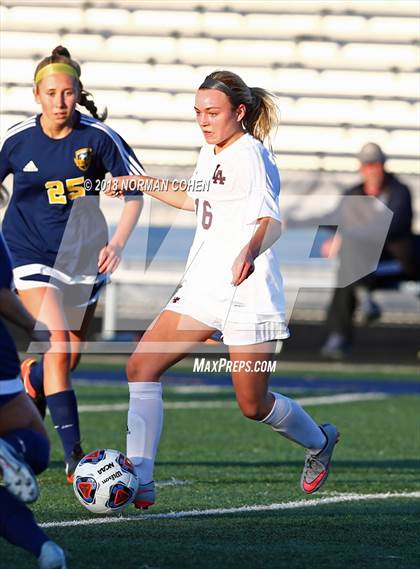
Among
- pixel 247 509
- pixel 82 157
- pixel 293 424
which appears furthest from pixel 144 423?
pixel 82 157

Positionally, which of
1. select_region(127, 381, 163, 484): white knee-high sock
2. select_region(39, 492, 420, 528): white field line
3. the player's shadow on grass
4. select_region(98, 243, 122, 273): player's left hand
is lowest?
the player's shadow on grass

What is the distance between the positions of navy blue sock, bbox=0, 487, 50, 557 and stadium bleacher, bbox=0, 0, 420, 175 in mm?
12951

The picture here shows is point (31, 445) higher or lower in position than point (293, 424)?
higher

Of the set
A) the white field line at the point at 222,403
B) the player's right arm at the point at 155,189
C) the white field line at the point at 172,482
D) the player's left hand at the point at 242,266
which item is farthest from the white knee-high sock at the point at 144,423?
the white field line at the point at 222,403

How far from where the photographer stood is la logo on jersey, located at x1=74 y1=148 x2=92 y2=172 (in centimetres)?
625

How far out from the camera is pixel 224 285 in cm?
523

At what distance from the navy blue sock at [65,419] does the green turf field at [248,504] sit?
22 centimetres

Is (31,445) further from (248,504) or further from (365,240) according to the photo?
(365,240)

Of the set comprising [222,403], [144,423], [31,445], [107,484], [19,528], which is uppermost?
[31,445]

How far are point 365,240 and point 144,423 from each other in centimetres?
814

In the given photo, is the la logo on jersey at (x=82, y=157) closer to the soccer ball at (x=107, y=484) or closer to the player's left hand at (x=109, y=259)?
the player's left hand at (x=109, y=259)

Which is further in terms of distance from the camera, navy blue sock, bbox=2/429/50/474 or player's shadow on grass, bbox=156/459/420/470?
player's shadow on grass, bbox=156/459/420/470

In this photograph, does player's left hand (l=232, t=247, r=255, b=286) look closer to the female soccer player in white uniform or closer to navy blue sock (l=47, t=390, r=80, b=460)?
the female soccer player in white uniform

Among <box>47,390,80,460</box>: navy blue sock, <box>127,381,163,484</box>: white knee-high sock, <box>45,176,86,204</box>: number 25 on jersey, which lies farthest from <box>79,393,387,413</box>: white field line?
<box>127,381,163,484</box>: white knee-high sock
